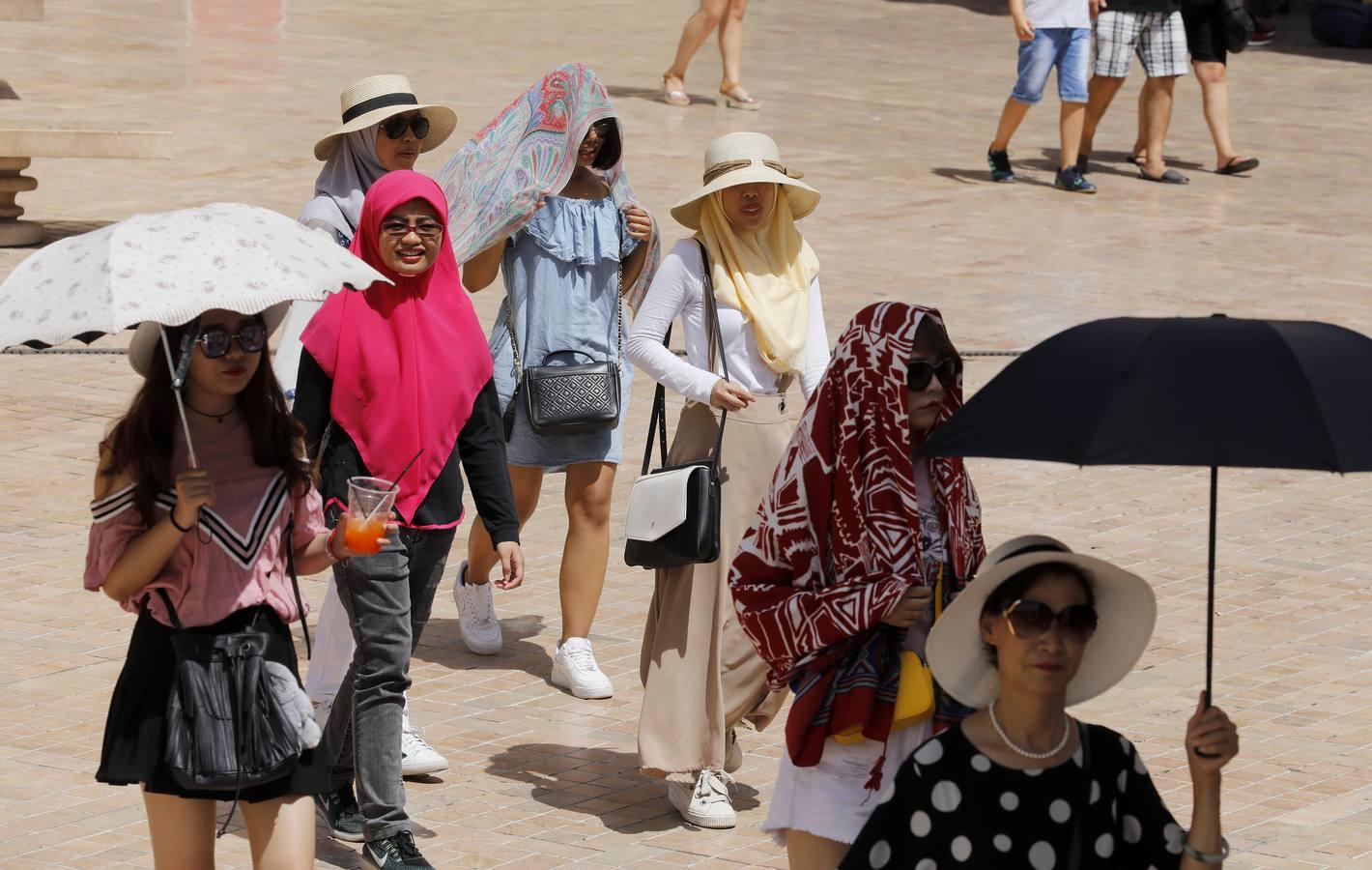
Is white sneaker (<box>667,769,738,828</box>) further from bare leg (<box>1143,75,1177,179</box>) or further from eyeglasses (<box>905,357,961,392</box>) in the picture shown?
bare leg (<box>1143,75,1177,179</box>)

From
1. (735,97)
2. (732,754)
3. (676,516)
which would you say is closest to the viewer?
(676,516)

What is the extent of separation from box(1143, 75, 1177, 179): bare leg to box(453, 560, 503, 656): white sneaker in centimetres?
1133

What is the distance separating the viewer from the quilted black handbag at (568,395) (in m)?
6.99

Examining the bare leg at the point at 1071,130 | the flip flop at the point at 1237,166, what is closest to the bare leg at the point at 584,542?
the bare leg at the point at 1071,130

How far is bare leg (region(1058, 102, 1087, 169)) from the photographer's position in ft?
55.9

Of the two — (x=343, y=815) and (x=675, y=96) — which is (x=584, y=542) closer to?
(x=343, y=815)

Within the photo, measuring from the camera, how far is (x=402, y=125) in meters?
A: 7.25

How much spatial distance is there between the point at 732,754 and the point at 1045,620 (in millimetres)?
2840

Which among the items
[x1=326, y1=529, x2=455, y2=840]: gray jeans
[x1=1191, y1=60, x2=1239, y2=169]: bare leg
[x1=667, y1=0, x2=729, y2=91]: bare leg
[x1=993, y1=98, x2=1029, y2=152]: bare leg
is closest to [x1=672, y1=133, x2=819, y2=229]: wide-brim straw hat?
[x1=326, y1=529, x2=455, y2=840]: gray jeans

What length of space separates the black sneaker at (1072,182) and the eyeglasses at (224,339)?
44.7ft

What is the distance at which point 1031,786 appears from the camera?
368 cm

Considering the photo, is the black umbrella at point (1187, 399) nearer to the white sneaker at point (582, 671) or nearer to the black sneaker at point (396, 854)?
the black sneaker at point (396, 854)

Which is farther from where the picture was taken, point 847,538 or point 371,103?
point 371,103

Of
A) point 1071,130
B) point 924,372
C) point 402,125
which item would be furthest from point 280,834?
point 1071,130
